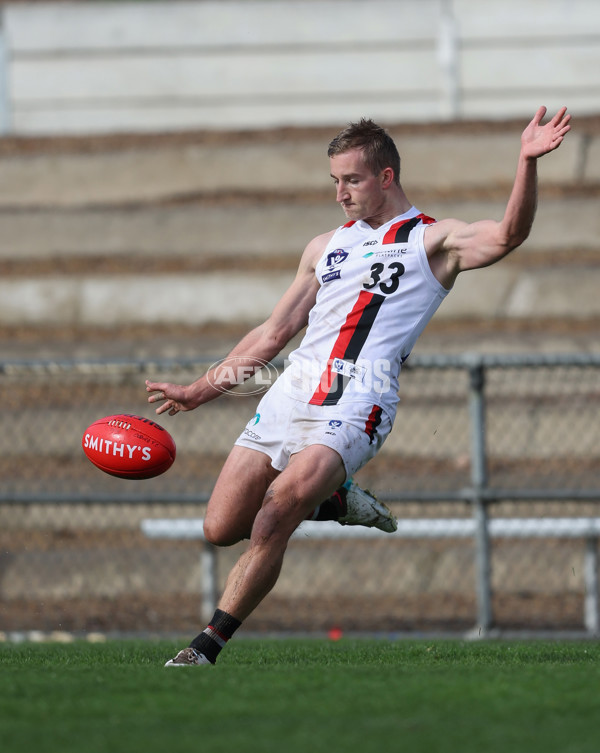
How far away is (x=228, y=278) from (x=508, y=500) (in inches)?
217

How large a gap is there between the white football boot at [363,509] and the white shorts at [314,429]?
0.33 meters

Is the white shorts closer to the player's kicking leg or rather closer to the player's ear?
the player's kicking leg

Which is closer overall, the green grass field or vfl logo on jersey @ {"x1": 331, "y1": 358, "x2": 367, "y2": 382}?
the green grass field

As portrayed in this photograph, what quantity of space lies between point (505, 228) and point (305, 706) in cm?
214

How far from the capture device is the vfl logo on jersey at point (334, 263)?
5.39 metres

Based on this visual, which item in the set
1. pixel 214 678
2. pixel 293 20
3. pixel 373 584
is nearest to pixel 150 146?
pixel 293 20

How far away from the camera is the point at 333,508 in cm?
540

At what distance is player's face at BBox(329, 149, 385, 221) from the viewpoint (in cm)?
529

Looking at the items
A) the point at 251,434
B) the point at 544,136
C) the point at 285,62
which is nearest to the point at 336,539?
the point at 251,434

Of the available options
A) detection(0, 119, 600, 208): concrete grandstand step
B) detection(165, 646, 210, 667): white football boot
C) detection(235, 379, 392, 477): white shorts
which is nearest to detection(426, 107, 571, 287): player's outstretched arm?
detection(235, 379, 392, 477): white shorts

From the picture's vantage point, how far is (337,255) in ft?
17.8

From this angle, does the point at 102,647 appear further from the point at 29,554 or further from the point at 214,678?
the point at 29,554

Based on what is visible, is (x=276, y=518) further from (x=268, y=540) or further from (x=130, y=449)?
(x=130, y=449)

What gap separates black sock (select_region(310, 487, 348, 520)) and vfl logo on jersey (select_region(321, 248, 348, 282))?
917 millimetres
